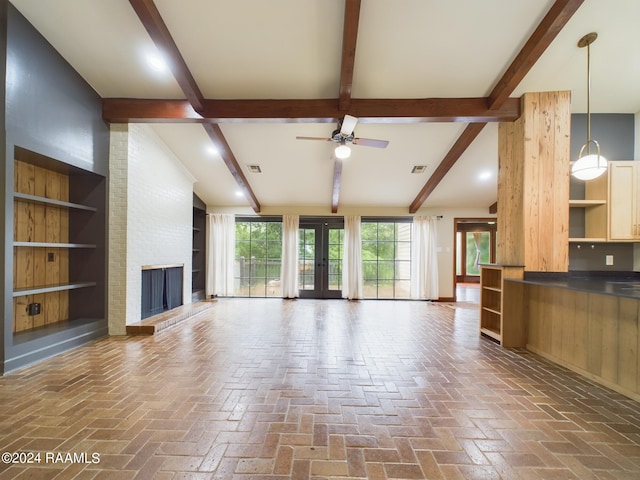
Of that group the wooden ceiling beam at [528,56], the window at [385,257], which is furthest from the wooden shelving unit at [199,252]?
the wooden ceiling beam at [528,56]

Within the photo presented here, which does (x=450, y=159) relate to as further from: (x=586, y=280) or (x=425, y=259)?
(x=425, y=259)

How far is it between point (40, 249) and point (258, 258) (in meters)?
3.92

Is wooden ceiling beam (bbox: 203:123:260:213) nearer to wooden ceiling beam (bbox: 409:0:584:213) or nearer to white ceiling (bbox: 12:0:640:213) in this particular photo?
white ceiling (bbox: 12:0:640:213)

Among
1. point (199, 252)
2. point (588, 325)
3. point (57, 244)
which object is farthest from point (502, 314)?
point (199, 252)

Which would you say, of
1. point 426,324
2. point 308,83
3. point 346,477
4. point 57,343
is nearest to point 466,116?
point 308,83

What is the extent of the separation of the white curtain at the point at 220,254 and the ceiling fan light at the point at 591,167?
19.7ft

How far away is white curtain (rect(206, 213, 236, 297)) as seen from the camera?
20.8ft

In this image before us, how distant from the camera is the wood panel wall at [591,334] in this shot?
84.3 inches

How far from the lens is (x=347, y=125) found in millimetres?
3254

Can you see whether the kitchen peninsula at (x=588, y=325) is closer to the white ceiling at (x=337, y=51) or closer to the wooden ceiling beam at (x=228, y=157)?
the white ceiling at (x=337, y=51)

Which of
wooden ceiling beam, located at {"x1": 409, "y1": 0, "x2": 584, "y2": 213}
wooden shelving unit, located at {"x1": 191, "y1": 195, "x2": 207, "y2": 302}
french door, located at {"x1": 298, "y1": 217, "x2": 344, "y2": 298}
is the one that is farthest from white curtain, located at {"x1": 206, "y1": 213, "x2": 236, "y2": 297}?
wooden ceiling beam, located at {"x1": 409, "y1": 0, "x2": 584, "y2": 213}

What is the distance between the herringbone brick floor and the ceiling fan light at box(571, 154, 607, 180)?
1.94m

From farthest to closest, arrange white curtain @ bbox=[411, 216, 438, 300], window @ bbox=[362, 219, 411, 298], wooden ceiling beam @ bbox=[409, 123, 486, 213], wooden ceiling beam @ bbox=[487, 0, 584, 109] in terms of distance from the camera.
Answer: window @ bbox=[362, 219, 411, 298] < white curtain @ bbox=[411, 216, 438, 300] < wooden ceiling beam @ bbox=[409, 123, 486, 213] < wooden ceiling beam @ bbox=[487, 0, 584, 109]

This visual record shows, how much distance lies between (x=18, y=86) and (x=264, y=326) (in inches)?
145
